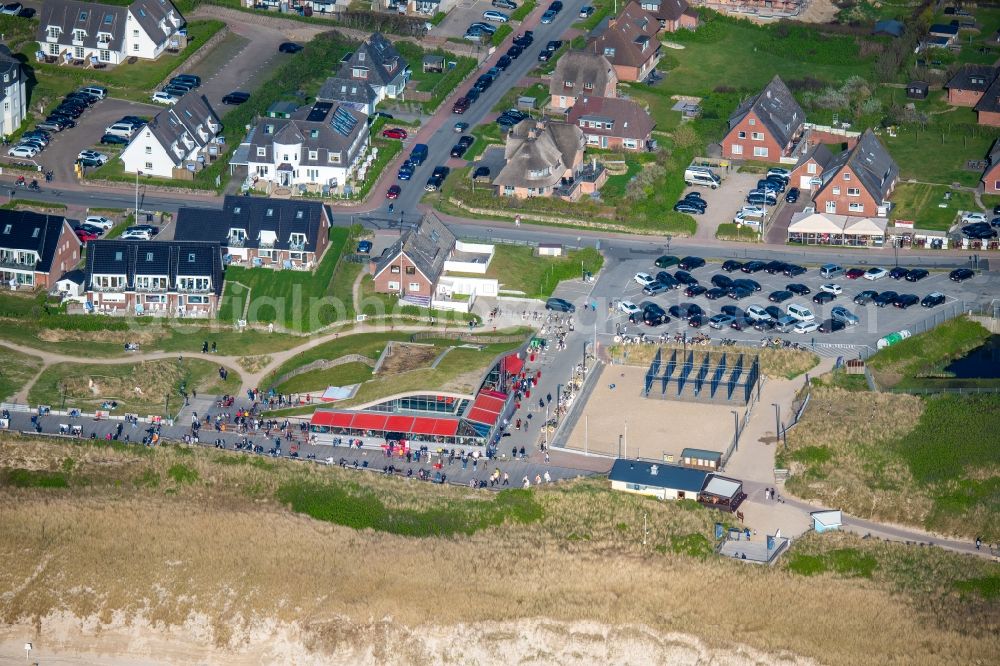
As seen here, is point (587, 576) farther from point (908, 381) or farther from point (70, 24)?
point (70, 24)

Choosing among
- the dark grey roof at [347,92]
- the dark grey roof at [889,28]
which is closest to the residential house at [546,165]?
the dark grey roof at [347,92]

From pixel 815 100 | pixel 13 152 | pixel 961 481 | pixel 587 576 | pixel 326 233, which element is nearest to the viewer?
pixel 587 576

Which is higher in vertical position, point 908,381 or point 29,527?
point 908,381

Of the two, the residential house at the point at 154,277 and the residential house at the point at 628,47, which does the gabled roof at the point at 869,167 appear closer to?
the residential house at the point at 628,47

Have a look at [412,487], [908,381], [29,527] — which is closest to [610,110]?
[908,381]

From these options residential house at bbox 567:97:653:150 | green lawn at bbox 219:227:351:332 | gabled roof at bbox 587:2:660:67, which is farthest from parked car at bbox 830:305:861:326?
gabled roof at bbox 587:2:660:67

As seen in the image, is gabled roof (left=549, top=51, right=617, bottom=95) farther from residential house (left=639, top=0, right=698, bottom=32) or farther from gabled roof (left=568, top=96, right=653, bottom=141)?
residential house (left=639, top=0, right=698, bottom=32)

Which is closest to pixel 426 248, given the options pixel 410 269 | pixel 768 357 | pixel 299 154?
pixel 410 269
